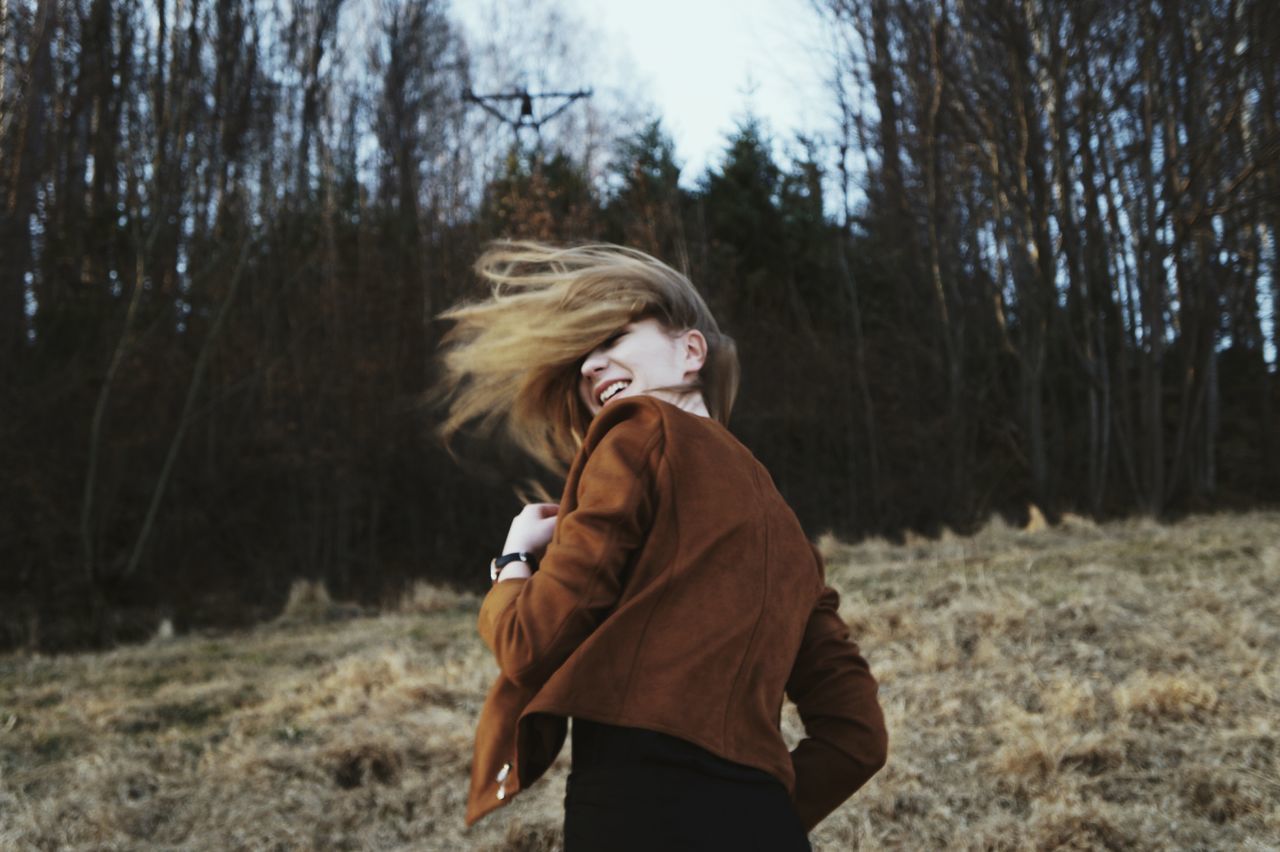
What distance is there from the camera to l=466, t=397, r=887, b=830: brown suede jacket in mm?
1437

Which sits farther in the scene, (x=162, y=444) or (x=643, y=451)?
(x=162, y=444)

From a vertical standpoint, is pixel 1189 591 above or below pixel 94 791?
above

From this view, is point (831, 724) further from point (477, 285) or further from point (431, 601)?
point (477, 285)

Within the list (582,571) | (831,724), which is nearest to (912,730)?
(831,724)

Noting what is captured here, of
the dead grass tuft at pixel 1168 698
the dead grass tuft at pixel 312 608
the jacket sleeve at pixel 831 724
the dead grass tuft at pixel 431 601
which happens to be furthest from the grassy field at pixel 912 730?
the dead grass tuft at pixel 312 608

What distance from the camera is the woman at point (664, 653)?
4.70ft

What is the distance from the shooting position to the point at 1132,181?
11.4 metres

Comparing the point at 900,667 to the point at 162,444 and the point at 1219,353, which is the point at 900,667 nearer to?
the point at 162,444

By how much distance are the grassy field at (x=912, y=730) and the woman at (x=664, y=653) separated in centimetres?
225

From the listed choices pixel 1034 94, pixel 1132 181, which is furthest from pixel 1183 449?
pixel 1034 94

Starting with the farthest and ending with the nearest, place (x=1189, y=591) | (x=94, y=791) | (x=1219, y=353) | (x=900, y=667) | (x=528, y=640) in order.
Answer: (x=1219, y=353) < (x=1189, y=591) < (x=900, y=667) < (x=94, y=791) < (x=528, y=640)

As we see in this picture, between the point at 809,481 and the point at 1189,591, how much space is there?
33.3ft

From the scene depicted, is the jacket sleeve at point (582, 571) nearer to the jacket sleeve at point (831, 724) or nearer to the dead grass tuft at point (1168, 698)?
the jacket sleeve at point (831, 724)

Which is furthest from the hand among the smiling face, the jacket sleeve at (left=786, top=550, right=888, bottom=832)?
the jacket sleeve at (left=786, top=550, right=888, bottom=832)
